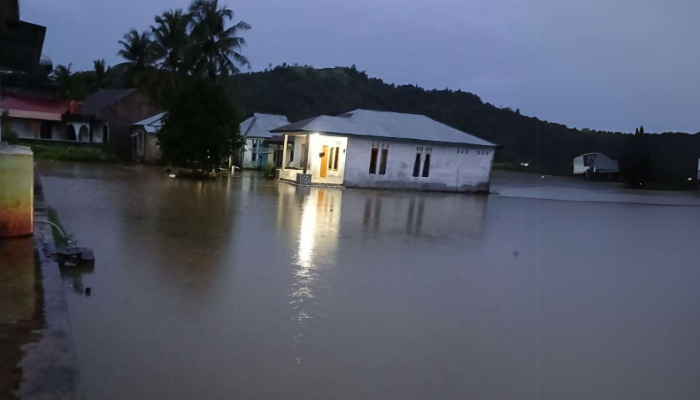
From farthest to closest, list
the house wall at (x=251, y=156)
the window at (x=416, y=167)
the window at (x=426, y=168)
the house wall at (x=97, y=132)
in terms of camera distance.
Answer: the house wall at (x=97, y=132)
the house wall at (x=251, y=156)
the window at (x=426, y=168)
the window at (x=416, y=167)

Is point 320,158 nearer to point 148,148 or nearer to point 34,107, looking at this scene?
point 148,148

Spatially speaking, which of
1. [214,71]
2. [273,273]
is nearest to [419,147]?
[214,71]

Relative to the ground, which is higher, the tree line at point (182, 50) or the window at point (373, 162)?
the tree line at point (182, 50)

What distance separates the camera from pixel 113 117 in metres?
35.3

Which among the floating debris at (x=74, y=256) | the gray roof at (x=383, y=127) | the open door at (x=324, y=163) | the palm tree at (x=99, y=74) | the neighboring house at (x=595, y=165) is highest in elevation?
the palm tree at (x=99, y=74)

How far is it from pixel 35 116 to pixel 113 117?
6.68 meters

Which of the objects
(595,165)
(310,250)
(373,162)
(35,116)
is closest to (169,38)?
(35,116)

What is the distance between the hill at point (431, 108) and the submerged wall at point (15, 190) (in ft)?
135

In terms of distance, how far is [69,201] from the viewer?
40.3ft

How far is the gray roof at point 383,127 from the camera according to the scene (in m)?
24.3

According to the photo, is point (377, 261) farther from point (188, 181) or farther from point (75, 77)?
point (75, 77)

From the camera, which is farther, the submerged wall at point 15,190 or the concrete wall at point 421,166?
the concrete wall at point 421,166

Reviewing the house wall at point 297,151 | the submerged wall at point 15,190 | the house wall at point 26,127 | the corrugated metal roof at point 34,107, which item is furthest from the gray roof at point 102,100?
the submerged wall at point 15,190

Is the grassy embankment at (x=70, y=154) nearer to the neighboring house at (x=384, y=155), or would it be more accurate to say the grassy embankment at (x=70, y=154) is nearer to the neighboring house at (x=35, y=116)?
the neighboring house at (x=35, y=116)
